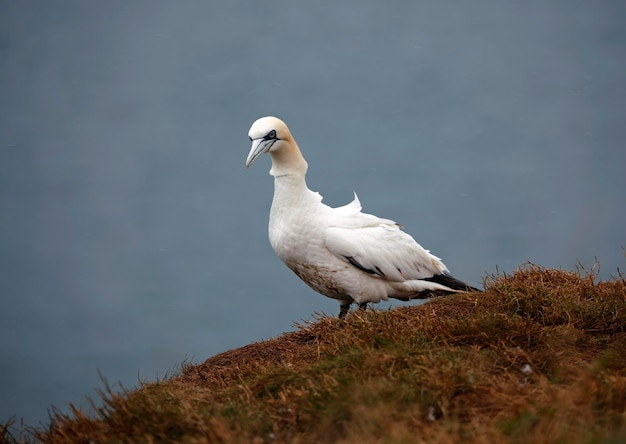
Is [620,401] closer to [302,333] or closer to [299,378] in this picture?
[299,378]

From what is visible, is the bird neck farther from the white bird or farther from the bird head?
the bird head

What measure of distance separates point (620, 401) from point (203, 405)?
9.10 feet

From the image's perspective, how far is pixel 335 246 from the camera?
9922 mm

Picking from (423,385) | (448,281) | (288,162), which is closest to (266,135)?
(288,162)

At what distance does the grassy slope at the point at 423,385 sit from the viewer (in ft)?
16.2

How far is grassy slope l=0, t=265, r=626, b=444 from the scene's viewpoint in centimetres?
494

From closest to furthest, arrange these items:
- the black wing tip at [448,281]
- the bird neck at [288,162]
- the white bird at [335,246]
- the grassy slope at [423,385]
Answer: the grassy slope at [423,385], the white bird at [335,246], the bird neck at [288,162], the black wing tip at [448,281]

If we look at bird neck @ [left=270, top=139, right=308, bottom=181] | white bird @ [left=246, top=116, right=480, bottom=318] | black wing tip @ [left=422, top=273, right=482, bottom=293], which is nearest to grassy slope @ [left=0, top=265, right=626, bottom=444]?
white bird @ [left=246, top=116, right=480, bottom=318]

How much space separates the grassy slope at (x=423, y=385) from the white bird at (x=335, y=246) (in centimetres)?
158

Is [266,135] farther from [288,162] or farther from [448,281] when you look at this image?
[448,281]

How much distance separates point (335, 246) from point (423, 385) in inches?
174

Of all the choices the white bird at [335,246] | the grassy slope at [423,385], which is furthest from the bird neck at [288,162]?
the grassy slope at [423,385]

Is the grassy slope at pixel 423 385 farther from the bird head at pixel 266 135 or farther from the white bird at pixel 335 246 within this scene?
the bird head at pixel 266 135

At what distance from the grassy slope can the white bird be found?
1576mm
